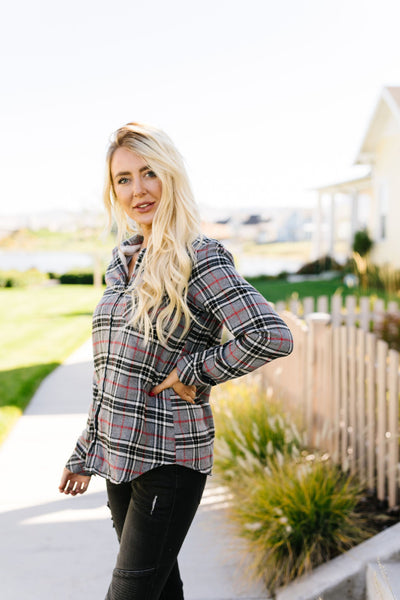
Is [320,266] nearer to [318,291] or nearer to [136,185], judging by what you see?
[318,291]

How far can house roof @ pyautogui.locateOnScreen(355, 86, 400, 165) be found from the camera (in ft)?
55.3

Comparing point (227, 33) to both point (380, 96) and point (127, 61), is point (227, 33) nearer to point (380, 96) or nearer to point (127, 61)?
point (127, 61)

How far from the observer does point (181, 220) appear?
2.02 meters

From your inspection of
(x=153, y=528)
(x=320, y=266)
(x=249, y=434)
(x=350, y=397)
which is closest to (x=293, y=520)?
(x=249, y=434)

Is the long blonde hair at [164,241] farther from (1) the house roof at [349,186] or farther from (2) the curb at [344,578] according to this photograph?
(1) the house roof at [349,186]

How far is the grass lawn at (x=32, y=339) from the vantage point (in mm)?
7316

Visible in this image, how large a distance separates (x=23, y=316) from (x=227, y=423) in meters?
12.8

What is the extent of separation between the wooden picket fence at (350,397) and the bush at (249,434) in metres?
0.23

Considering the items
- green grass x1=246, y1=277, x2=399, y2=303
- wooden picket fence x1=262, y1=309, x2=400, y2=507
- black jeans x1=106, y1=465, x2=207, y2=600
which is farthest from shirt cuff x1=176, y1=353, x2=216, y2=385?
green grass x1=246, y1=277, x2=399, y2=303

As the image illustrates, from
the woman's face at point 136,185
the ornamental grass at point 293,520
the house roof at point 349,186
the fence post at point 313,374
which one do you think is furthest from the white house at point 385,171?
the woman's face at point 136,185

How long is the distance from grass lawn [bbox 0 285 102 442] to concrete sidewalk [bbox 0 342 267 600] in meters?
0.91

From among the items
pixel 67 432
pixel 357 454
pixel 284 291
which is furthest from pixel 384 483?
pixel 284 291

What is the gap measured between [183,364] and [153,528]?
0.52 m

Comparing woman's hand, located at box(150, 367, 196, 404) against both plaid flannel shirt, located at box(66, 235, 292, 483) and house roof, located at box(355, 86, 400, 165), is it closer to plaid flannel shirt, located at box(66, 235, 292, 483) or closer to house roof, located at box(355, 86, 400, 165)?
plaid flannel shirt, located at box(66, 235, 292, 483)
